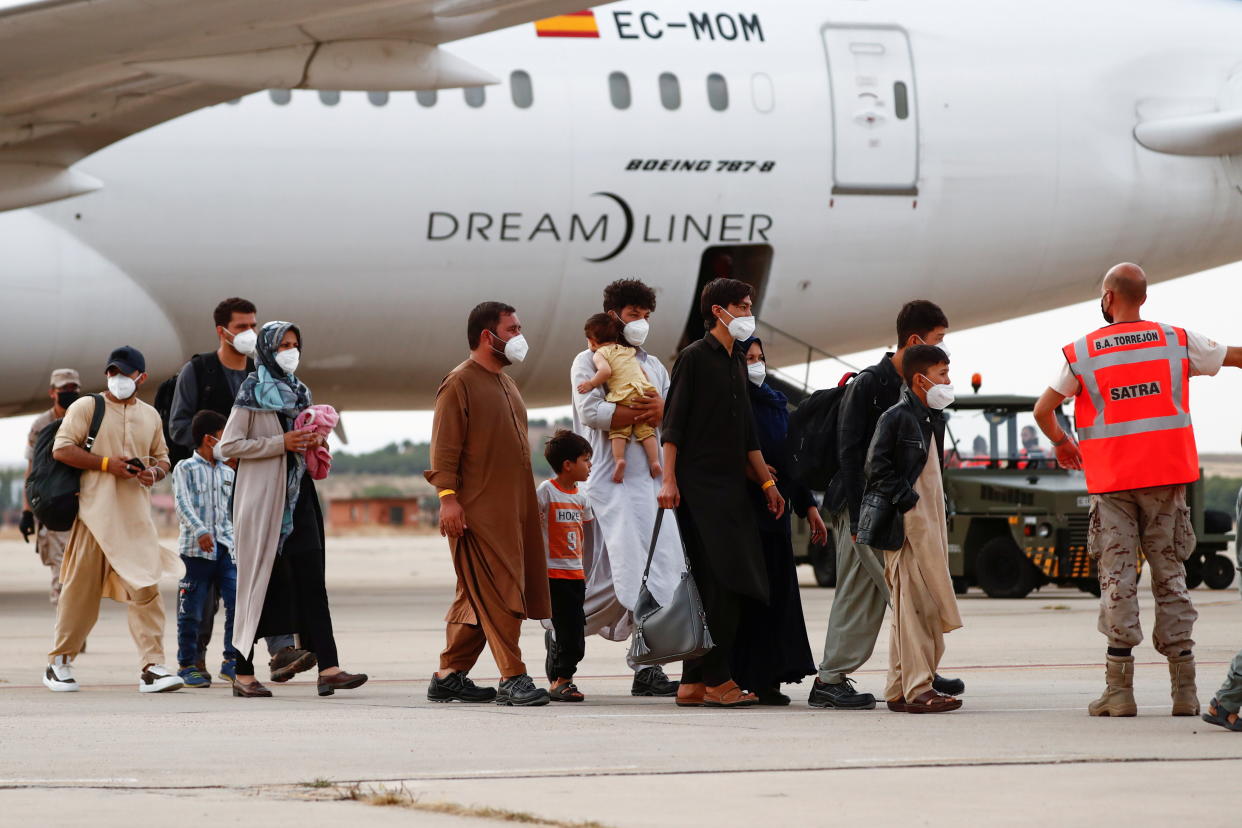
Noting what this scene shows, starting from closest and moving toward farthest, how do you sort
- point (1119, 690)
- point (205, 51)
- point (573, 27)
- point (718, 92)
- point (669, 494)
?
point (1119, 690) → point (669, 494) → point (205, 51) → point (573, 27) → point (718, 92)

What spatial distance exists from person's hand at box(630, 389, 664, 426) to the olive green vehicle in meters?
7.05

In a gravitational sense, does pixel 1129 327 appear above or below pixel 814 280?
below

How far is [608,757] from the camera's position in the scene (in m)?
5.90

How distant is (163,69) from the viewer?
9.96 metres

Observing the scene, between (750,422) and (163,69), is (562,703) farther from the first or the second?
(163,69)

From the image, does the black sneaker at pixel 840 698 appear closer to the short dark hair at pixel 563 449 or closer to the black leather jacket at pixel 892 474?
the black leather jacket at pixel 892 474

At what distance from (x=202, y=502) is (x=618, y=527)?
2.00 meters

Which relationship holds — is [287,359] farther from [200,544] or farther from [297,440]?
[200,544]

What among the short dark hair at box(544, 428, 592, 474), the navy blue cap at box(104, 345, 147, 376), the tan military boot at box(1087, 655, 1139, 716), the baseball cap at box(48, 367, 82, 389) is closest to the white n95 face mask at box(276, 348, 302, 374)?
the navy blue cap at box(104, 345, 147, 376)

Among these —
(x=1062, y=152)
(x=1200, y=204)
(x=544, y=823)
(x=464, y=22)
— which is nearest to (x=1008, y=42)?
(x=1062, y=152)

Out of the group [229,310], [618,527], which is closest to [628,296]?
[618,527]

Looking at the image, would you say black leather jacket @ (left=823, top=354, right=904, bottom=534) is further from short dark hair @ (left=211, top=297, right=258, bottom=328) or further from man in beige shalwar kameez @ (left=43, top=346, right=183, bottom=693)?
man in beige shalwar kameez @ (left=43, top=346, right=183, bottom=693)

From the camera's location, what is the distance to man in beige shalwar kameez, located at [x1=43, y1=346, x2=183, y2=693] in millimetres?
8727

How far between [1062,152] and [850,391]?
9.83 meters
